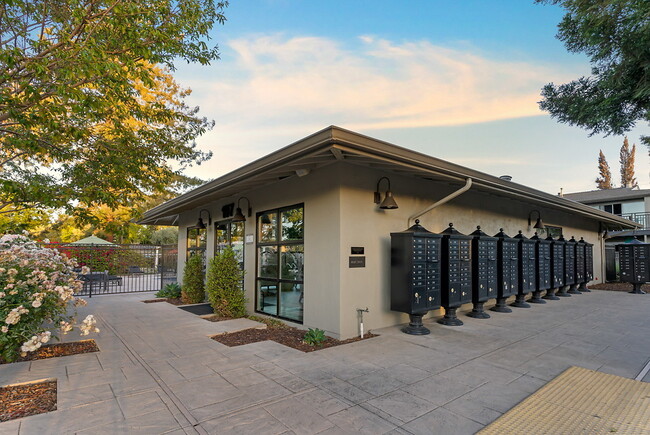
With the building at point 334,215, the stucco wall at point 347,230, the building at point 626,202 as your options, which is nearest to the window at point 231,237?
the building at point 334,215

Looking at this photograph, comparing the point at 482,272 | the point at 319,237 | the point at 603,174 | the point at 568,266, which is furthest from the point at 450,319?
the point at 603,174

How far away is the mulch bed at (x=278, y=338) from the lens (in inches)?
175

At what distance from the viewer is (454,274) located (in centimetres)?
561

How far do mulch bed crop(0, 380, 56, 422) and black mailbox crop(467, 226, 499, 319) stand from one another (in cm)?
608

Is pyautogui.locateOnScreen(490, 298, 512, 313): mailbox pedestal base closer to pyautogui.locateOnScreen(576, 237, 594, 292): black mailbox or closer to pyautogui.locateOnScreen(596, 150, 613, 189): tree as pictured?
pyautogui.locateOnScreen(576, 237, 594, 292): black mailbox

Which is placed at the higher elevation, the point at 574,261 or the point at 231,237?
the point at 231,237

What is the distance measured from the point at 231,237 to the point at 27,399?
5.02m

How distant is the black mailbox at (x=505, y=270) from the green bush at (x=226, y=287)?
517 cm

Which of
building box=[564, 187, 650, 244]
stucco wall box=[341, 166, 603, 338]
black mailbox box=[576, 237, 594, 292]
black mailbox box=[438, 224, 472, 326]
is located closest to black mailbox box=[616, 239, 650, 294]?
black mailbox box=[576, 237, 594, 292]

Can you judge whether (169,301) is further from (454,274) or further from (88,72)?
(454,274)

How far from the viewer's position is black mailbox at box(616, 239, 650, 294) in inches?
395

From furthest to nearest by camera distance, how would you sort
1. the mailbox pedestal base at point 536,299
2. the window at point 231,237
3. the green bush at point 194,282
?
1. the green bush at point 194,282
2. the mailbox pedestal base at point 536,299
3. the window at point 231,237

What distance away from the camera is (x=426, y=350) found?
13.7ft

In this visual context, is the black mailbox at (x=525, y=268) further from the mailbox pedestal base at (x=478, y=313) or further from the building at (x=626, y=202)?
the building at (x=626, y=202)
